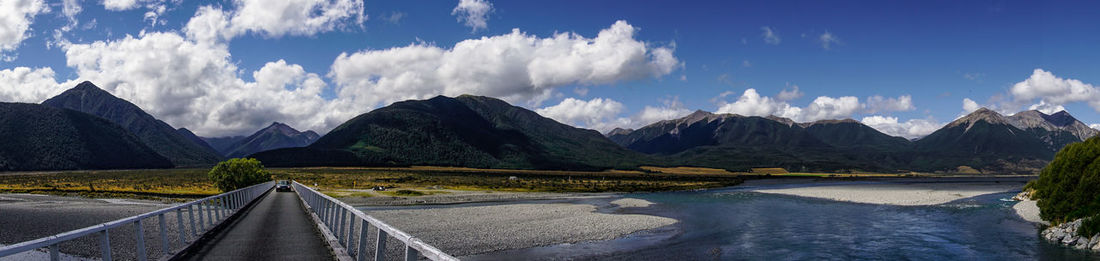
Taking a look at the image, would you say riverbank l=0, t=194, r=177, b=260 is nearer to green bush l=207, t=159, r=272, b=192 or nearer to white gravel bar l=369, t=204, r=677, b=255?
white gravel bar l=369, t=204, r=677, b=255

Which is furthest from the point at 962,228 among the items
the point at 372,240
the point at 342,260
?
the point at 342,260

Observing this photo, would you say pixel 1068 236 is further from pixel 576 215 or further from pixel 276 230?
pixel 276 230

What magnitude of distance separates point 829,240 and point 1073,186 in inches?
665

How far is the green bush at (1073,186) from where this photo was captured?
33.6m

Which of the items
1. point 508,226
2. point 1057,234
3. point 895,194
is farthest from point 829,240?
point 895,194

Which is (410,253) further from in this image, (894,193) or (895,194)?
(894,193)

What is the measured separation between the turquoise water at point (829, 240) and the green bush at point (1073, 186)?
2256 millimetres

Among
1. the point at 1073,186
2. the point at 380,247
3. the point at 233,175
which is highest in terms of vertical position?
the point at 1073,186

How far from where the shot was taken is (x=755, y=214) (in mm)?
54656

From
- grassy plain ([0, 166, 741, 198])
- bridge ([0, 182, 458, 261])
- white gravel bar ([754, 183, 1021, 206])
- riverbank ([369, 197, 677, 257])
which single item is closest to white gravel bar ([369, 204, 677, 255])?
riverbank ([369, 197, 677, 257])

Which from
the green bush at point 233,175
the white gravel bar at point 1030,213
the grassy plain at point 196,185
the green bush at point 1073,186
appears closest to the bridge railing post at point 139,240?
the green bush at point 1073,186

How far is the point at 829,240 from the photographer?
116 ft

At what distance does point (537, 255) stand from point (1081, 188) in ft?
116

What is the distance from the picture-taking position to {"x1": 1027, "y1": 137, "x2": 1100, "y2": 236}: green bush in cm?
3359
